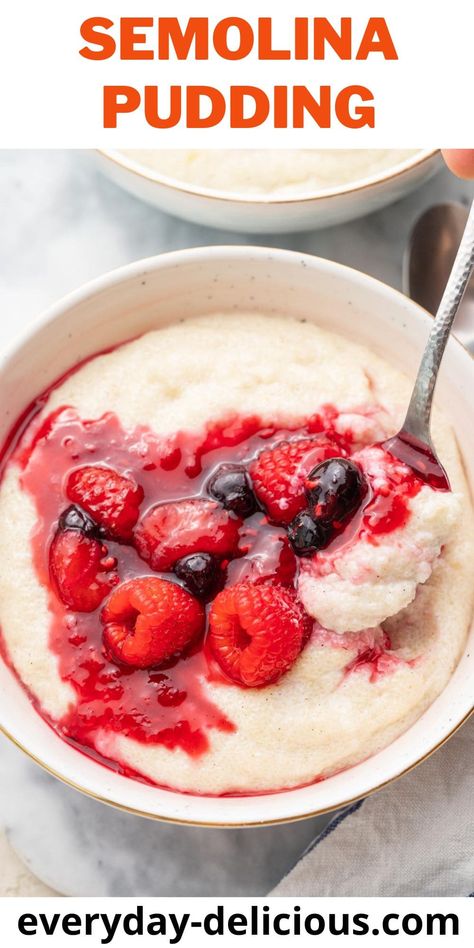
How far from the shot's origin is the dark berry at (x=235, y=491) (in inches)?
98.5

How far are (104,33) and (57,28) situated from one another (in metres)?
0.14

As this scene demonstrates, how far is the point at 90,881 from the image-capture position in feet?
9.79

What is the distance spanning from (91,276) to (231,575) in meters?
1.17

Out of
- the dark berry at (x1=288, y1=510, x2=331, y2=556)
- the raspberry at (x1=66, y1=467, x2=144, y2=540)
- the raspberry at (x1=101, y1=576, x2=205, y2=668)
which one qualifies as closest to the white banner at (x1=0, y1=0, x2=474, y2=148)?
the raspberry at (x1=66, y1=467, x2=144, y2=540)

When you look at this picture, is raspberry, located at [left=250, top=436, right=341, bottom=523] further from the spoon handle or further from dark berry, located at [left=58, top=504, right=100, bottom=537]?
dark berry, located at [left=58, top=504, right=100, bottom=537]

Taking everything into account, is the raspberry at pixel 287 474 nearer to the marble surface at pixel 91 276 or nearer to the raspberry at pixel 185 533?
the raspberry at pixel 185 533

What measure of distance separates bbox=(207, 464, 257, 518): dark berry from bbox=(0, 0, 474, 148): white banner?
1135mm

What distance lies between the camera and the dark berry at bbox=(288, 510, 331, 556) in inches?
95.2

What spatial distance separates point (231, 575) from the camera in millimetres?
2514

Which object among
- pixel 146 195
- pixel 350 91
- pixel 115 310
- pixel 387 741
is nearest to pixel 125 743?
pixel 387 741

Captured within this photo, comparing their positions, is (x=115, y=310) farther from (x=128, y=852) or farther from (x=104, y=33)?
(x=128, y=852)

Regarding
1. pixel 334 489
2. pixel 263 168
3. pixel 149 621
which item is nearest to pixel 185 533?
pixel 149 621

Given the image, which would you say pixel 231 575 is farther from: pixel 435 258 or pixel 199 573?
pixel 435 258

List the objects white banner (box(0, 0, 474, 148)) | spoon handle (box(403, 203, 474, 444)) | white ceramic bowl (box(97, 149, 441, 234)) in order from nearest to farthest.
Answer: spoon handle (box(403, 203, 474, 444))
white ceramic bowl (box(97, 149, 441, 234))
white banner (box(0, 0, 474, 148))
